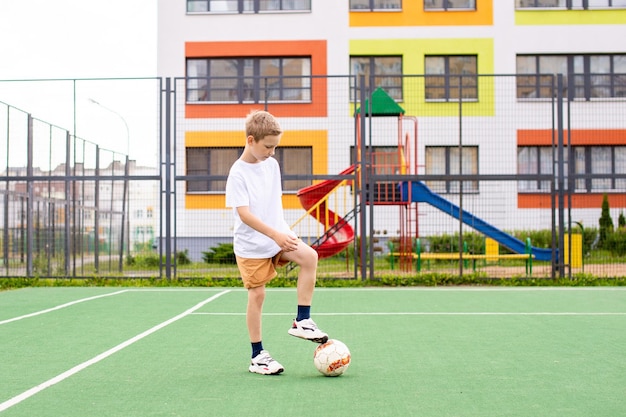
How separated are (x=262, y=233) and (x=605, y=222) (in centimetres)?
1353

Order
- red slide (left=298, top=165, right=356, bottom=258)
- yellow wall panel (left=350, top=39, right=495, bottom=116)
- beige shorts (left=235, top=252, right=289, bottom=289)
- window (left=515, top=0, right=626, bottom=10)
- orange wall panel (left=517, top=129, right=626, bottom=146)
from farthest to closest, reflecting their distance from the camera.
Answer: window (left=515, top=0, right=626, bottom=10), yellow wall panel (left=350, top=39, right=495, bottom=116), orange wall panel (left=517, top=129, right=626, bottom=146), red slide (left=298, top=165, right=356, bottom=258), beige shorts (left=235, top=252, right=289, bottom=289)

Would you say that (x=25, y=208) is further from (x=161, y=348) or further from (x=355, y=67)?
(x=355, y=67)

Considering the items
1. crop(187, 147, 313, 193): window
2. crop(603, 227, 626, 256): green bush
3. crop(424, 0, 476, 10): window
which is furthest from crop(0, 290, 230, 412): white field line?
crop(424, 0, 476, 10): window

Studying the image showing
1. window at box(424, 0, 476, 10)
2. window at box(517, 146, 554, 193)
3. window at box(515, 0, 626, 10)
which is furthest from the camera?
window at box(515, 0, 626, 10)

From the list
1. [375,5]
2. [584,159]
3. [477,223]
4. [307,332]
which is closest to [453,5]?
[375,5]

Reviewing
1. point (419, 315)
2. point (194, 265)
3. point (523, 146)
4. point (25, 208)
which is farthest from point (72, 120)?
point (523, 146)

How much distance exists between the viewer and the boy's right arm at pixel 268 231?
5.19 metres

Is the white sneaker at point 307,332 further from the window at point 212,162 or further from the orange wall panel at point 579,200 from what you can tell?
the orange wall panel at point 579,200

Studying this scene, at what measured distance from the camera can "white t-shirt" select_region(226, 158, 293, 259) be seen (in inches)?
212

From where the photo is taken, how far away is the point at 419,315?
9.03 m

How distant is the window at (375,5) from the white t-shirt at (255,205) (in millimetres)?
22832

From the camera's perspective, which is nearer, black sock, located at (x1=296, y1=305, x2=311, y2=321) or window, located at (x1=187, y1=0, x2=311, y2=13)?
black sock, located at (x1=296, y1=305, x2=311, y2=321)

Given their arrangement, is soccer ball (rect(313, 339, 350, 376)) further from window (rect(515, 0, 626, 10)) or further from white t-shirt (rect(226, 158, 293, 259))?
window (rect(515, 0, 626, 10))

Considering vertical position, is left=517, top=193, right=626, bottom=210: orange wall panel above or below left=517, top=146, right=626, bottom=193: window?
below
